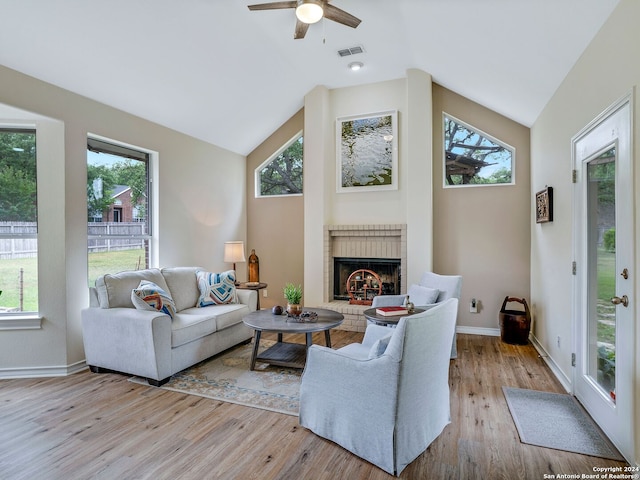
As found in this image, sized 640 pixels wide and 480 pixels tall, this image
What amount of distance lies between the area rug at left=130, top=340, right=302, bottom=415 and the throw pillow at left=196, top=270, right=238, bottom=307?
0.69 m

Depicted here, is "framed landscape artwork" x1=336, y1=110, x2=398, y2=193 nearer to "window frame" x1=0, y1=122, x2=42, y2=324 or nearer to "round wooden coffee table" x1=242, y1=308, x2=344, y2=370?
"round wooden coffee table" x1=242, y1=308, x2=344, y2=370

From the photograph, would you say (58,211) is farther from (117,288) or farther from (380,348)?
(380,348)

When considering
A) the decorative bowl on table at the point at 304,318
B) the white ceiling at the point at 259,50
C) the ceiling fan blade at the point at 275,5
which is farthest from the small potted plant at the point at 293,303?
the white ceiling at the point at 259,50

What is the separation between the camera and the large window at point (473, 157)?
4.71m

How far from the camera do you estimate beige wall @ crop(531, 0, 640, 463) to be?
6.55 ft

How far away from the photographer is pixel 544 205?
12.0 ft

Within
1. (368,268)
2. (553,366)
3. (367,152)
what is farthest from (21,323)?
(553,366)

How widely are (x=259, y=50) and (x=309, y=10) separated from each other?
156 centimetres

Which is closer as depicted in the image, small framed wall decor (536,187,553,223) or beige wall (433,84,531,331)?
small framed wall decor (536,187,553,223)

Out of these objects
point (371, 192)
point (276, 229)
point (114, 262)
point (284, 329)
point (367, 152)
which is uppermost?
point (367, 152)

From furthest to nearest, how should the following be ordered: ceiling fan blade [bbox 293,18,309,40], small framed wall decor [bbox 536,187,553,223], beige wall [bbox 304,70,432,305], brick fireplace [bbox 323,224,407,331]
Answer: brick fireplace [bbox 323,224,407,331] < beige wall [bbox 304,70,432,305] < small framed wall decor [bbox 536,187,553,223] < ceiling fan blade [bbox 293,18,309,40]

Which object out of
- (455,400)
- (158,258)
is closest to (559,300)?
(455,400)

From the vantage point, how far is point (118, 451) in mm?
2207

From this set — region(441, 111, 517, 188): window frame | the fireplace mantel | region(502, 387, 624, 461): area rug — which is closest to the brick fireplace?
the fireplace mantel
